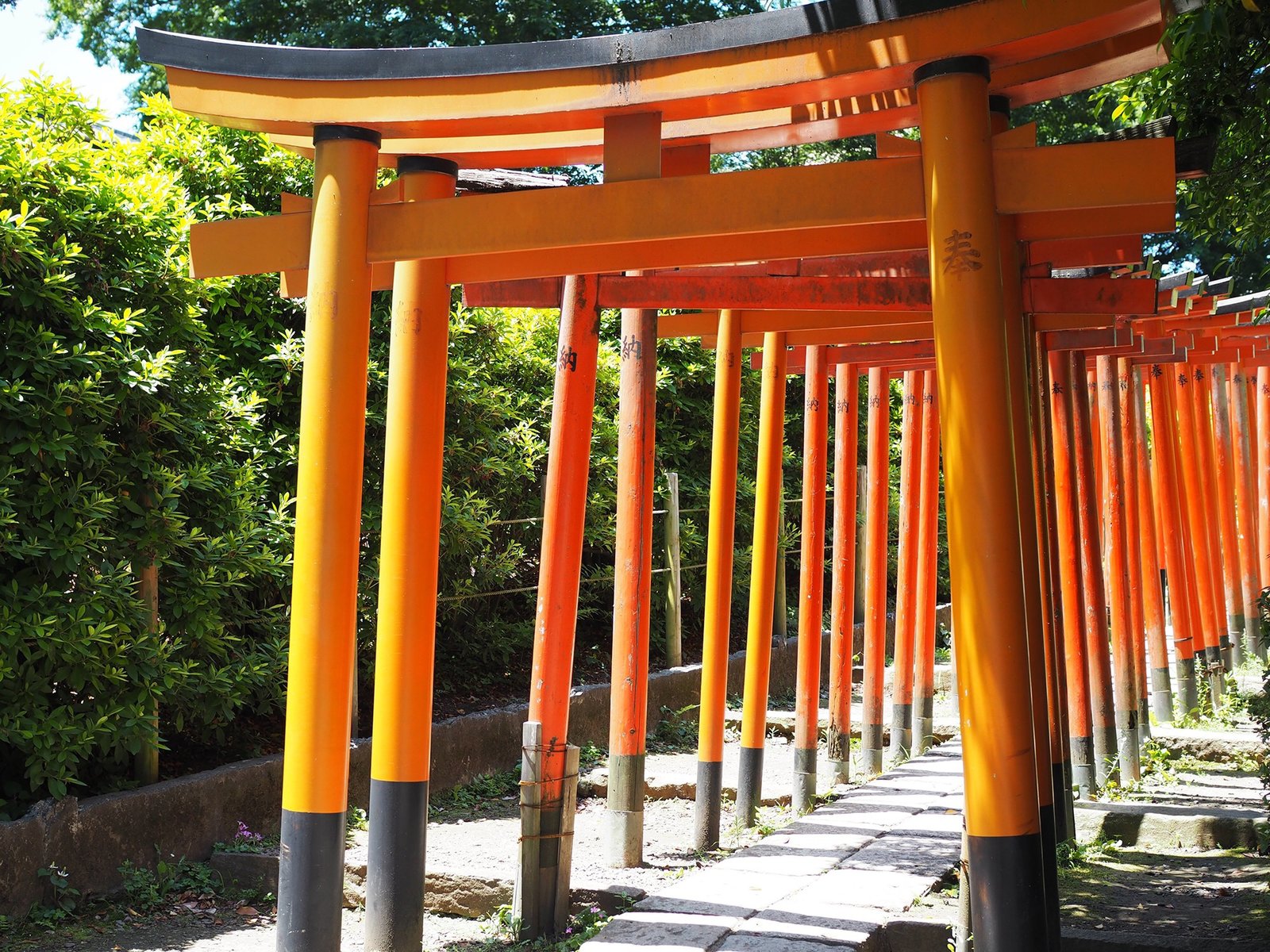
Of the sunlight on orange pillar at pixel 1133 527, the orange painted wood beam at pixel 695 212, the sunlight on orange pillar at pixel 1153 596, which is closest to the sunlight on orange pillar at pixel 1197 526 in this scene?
the sunlight on orange pillar at pixel 1153 596

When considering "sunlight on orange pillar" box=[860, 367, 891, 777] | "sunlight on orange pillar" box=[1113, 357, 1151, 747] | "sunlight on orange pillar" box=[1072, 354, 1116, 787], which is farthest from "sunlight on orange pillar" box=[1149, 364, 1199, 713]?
"sunlight on orange pillar" box=[860, 367, 891, 777]

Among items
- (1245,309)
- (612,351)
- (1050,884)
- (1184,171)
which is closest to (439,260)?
(1184,171)

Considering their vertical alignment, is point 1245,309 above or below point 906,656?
above

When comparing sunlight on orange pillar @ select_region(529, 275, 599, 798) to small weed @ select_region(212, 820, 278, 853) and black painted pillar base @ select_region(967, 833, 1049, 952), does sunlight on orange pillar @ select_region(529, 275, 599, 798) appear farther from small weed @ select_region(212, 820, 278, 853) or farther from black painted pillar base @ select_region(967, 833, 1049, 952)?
black painted pillar base @ select_region(967, 833, 1049, 952)

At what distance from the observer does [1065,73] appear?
14.3 feet

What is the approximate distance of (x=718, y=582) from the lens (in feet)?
23.6

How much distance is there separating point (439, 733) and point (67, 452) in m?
3.08

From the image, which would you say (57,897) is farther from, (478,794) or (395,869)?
(478,794)

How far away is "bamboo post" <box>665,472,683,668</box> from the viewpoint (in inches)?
434

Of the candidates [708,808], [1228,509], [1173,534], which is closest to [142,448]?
[708,808]

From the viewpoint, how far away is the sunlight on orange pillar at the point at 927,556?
9.66 meters

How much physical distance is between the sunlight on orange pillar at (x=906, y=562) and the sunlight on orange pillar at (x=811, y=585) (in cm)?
119

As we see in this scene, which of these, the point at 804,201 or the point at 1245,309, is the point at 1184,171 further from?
the point at 1245,309

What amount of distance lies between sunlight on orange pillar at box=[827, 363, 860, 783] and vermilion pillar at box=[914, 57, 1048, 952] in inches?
197
